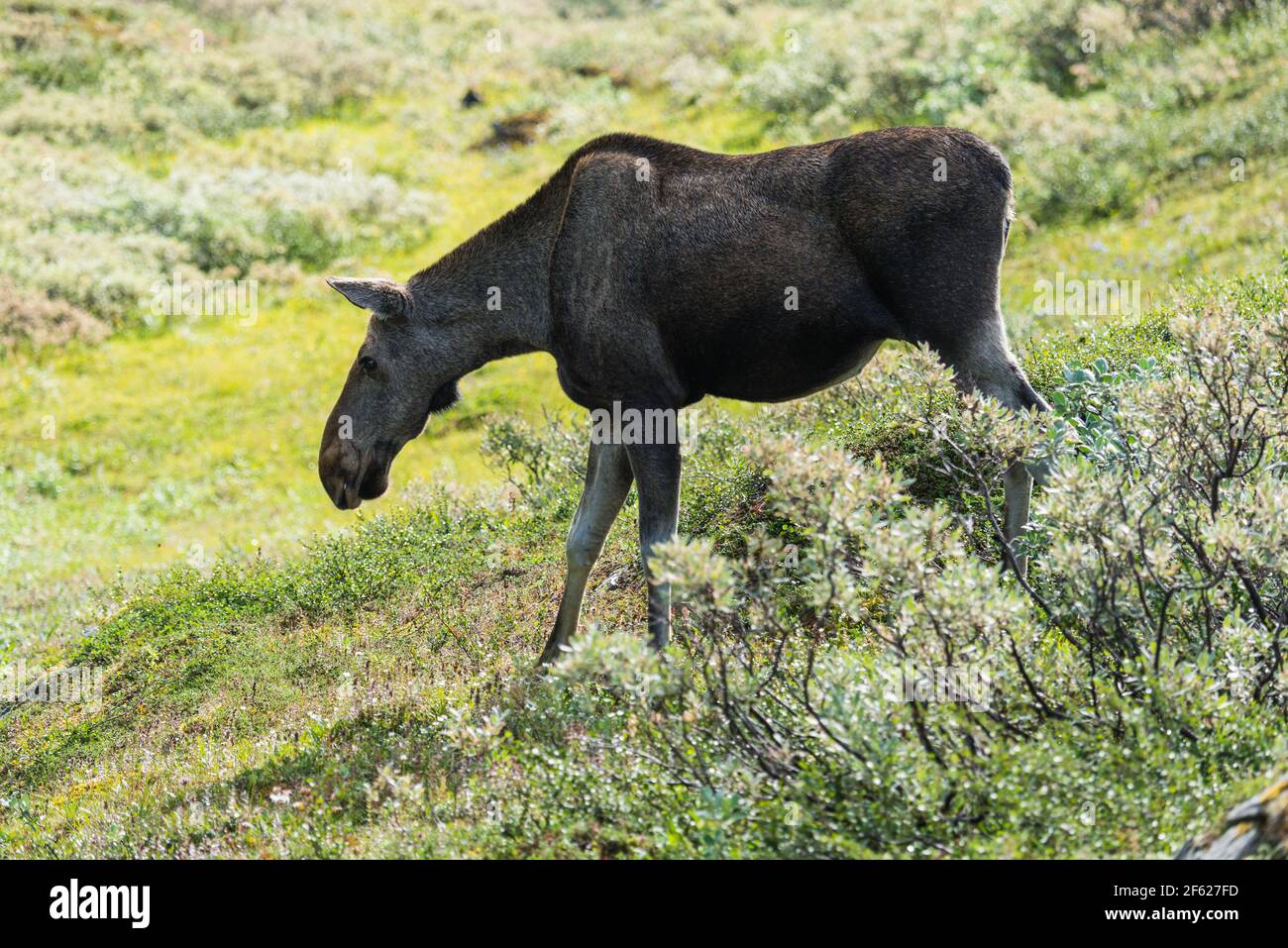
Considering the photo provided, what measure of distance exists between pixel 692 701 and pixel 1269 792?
202 cm

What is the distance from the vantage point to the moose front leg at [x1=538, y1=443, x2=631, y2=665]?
286 inches

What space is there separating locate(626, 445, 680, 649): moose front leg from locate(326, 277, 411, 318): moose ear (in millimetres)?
1808

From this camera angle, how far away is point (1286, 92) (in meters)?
18.4

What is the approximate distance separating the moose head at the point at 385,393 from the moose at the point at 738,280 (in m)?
0.19

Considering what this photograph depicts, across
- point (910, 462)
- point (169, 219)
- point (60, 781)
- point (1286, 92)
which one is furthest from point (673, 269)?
point (169, 219)

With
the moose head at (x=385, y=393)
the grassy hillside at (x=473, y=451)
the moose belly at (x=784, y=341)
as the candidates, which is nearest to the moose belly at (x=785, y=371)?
the moose belly at (x=784, y=341)

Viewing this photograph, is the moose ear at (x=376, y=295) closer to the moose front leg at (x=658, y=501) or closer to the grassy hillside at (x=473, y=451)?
the moose front leg at (x=658, y=501)

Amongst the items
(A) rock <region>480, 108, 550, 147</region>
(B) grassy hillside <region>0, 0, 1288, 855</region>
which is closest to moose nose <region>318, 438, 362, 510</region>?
(B) grassy hillside <region>0, 0, 1288, 855</region>

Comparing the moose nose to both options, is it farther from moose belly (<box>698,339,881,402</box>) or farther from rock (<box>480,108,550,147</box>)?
rock (<box>480,108,550,147</box>)

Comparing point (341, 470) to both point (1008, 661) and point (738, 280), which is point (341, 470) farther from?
point (1008, 661)

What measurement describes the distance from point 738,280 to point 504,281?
64.2 inches

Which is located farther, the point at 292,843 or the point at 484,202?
the point at 484,202

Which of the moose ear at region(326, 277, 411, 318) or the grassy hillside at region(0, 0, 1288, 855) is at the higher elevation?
the moose ear at region(326, 277, 411, 318)
